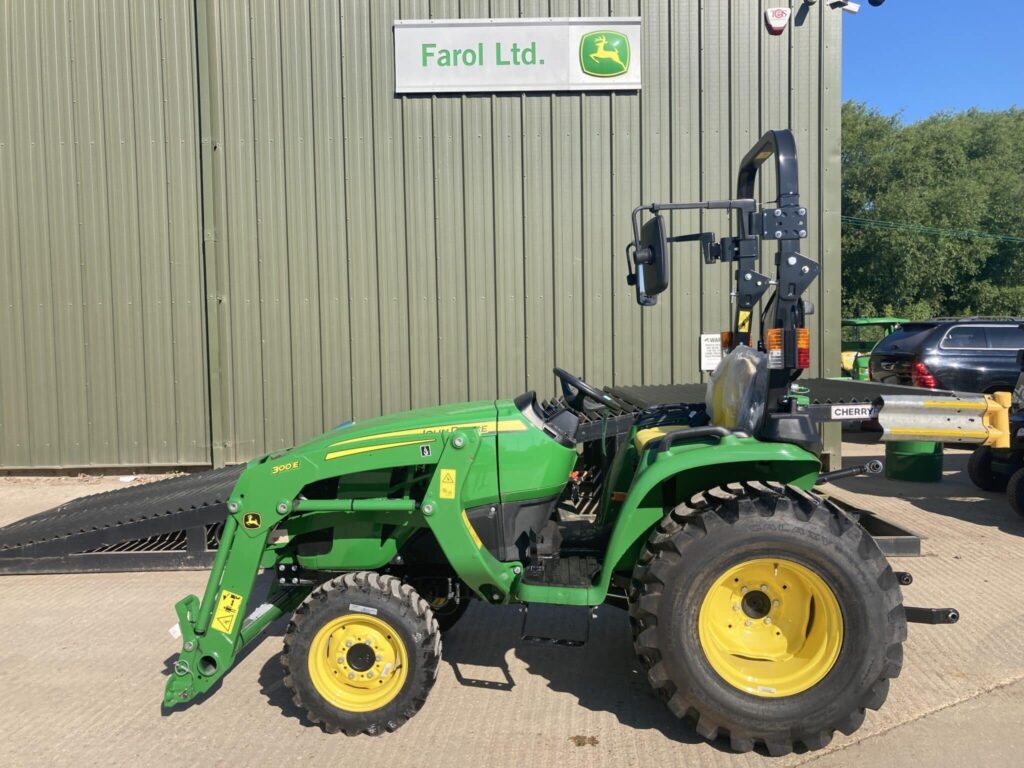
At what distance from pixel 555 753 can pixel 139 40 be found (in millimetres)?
8346

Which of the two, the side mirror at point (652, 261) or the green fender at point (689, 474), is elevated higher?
the side mirror at point (652, 261)

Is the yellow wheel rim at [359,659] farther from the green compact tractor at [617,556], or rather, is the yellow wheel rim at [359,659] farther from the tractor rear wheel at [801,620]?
the tractor rear wheel at [801,620]

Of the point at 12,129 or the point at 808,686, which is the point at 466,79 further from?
the point at 808,686

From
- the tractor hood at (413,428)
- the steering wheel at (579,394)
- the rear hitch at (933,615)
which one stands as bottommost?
the rear hitch at (933,615)

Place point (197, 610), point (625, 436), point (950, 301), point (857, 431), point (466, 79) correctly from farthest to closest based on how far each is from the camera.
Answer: point (950, 301), point (857, 431), point (466, 79), point (625, 436), point (197, 610)

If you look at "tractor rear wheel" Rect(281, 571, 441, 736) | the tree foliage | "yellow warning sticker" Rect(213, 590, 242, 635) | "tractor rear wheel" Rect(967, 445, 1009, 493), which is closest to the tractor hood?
"tractor rear wheel" Rect(281, 571, 441, 736)

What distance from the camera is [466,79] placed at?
8086 mm

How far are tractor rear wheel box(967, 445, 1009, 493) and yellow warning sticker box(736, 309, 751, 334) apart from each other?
4.83m

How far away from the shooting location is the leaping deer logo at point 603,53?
8.05 m

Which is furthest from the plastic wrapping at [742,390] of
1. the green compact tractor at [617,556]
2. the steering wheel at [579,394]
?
the steering wheel at [579,394]

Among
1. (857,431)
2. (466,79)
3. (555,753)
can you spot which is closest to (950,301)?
(857,431)

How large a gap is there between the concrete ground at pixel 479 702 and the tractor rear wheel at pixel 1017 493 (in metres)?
1.63

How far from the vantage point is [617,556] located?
3.12 m

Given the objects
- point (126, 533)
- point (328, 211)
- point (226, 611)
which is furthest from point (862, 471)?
point (328, 211)
